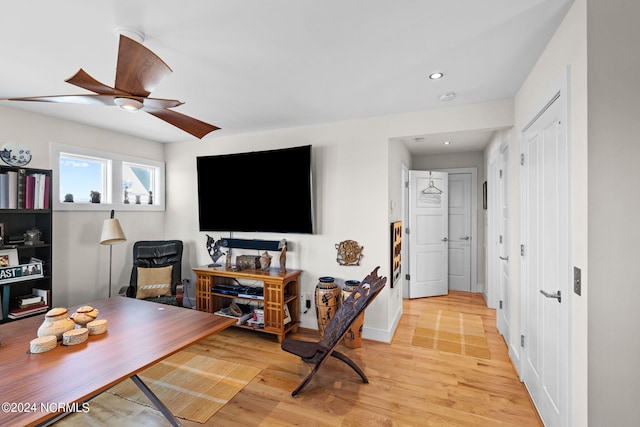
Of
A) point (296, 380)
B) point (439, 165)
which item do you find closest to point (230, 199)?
point (296, 380)

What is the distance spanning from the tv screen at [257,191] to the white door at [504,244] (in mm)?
2140

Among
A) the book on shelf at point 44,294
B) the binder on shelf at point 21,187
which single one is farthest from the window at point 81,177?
the book on shelf at point 44,294

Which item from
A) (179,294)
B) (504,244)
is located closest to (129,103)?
(179,294)

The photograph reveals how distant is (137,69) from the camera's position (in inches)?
55.1

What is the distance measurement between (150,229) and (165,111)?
113 inches

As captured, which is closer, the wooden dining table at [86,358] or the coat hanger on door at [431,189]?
the wooden dining table at [86,358]

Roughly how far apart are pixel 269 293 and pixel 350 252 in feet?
3.36

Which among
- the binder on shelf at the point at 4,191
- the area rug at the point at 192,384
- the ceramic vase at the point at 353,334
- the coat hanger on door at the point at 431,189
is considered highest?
the coat hanger on door at the point at 431,189

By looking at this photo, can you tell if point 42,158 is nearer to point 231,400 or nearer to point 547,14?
point 231,400

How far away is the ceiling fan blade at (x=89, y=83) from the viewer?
54.6 inches

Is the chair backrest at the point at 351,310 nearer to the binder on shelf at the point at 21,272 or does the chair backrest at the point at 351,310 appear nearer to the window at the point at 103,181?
the binder on shelf at the point at 21,272

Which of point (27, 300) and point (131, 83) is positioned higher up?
point (131, 83)

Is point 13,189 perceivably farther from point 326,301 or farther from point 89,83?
point 326,301

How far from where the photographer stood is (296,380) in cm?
246
